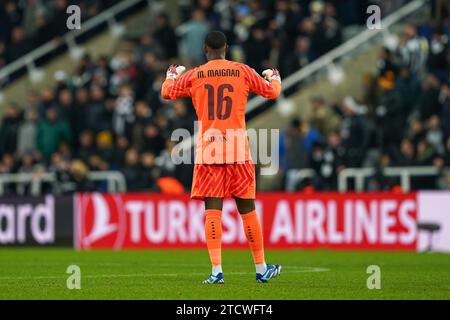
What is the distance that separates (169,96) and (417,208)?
985 cm

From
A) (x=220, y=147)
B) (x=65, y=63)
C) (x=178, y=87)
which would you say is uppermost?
(x=65, y=63)

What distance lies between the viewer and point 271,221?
23453mm

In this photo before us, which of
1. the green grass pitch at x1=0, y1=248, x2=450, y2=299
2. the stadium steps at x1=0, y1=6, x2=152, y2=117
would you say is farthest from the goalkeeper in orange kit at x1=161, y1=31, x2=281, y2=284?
the stadium steps at x1=0, y1=6, x2=152, y2=117

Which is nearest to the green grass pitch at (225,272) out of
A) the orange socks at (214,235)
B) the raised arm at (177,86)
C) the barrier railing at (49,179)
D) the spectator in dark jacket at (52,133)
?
the orange socks at (214,235)

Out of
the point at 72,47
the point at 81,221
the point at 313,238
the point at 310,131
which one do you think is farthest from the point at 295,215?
the point at 72,47

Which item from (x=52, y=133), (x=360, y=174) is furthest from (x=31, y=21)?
(x=360, y=174)

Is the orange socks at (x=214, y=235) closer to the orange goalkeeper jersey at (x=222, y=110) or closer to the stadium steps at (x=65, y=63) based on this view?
the orange goalkeeper jersey at (x=222, y=110)

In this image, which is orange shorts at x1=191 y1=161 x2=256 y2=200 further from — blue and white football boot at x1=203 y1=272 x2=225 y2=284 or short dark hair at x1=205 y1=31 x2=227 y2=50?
short dark hair at x1=205 y1=31 x2=227 y2=50

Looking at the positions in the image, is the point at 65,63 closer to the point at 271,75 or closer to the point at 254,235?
the point at 271,75

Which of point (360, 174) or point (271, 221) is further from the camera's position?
point (360, 174)

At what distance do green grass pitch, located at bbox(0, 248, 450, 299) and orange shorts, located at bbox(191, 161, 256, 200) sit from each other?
0.92m

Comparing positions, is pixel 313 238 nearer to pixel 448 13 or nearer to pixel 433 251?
pixel 433 251

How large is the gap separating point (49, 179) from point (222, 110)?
44.1 ft

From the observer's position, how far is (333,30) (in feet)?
86.7
